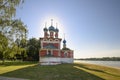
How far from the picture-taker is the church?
5666cm

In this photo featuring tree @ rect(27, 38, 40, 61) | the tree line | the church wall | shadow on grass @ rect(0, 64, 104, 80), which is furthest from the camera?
tree @ rect(27, 38, 40, 61)

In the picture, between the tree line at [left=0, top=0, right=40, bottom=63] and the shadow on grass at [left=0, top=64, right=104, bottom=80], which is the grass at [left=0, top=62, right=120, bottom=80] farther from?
the tree line at [left=0, top=0, right=40, bottom=63]

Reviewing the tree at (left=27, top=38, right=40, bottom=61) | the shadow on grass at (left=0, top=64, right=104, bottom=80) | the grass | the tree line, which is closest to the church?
the tree at (left=27, top=38, right=40, bottom=61)

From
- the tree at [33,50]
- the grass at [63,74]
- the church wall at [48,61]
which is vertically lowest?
the grass at [63,74]

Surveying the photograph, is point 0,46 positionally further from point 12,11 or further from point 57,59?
point 57,59

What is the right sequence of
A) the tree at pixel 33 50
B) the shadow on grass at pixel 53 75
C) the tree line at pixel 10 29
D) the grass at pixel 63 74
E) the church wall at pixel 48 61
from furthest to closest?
1. the tree at pixel 33 50
2. the church wall at pixel 48 61
3. the grass at pixel 63 74
4. the shadow on grass at pixel 53 75
5. the tree line at pixel 10 29

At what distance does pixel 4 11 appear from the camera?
17.9 meters

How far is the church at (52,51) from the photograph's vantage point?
5666cm

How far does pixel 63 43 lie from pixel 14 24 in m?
57.1

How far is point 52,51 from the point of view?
194 ft

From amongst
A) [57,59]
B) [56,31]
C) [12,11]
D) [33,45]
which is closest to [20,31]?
[12,11]

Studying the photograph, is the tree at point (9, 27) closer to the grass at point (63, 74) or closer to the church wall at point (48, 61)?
the grass at point (63, 74)

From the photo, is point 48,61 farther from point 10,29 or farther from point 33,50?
point 10,29

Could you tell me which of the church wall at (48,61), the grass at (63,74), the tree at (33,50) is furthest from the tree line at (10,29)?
the tree at (33,50)
